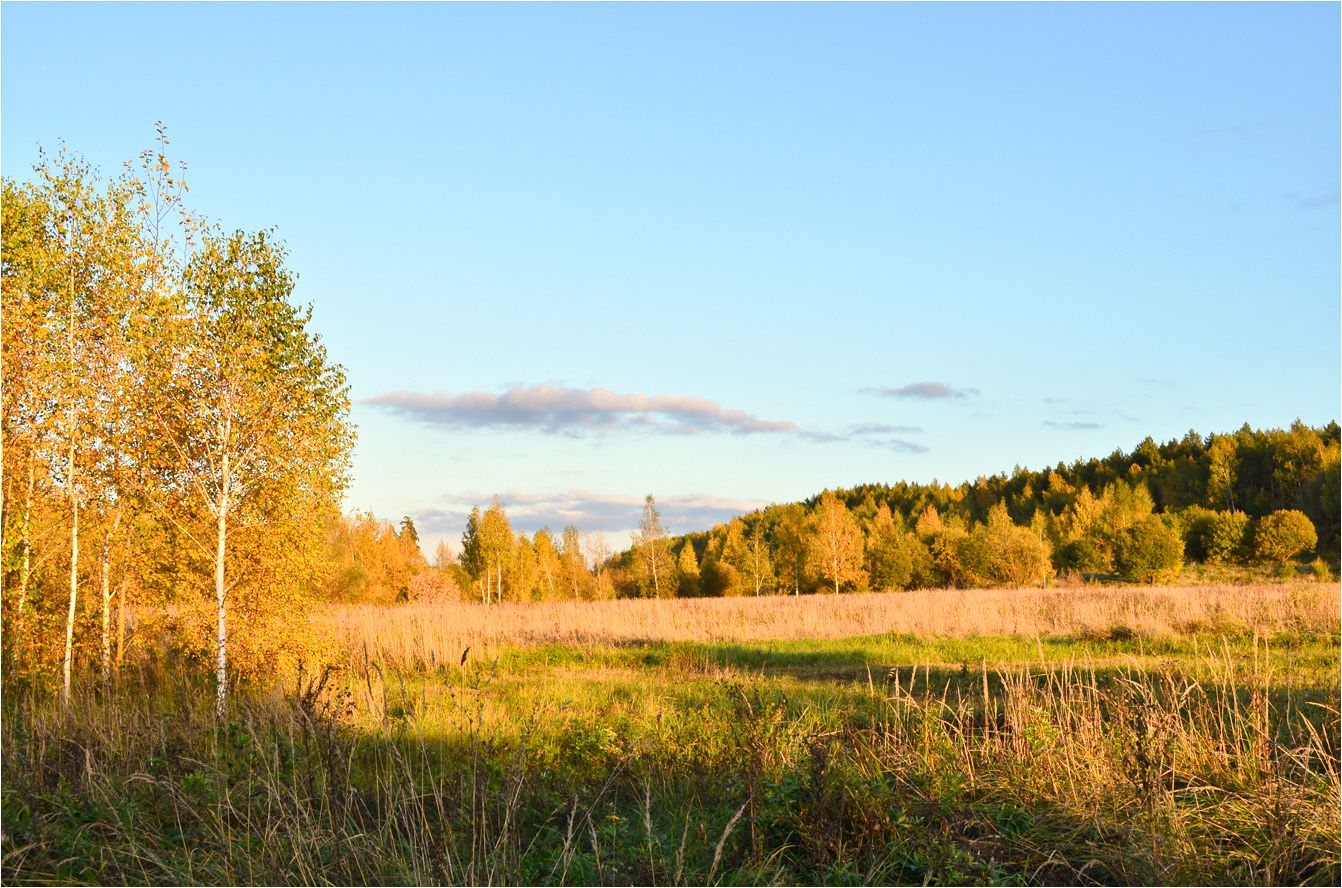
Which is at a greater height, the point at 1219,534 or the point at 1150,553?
the point at 1219,534

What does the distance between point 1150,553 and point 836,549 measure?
45.3ft

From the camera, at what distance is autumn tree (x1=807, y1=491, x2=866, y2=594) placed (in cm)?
4550

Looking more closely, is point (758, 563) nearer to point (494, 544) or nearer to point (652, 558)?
point (652, 558)

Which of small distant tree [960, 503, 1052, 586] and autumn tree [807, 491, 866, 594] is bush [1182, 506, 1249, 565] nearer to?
small distant tree [960, 503, 1052, 586]

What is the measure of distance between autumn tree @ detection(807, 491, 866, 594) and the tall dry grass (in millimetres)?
20713

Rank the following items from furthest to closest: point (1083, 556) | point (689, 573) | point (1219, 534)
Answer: point (689, 573) → point (1083, 556) → point (1219, 534)

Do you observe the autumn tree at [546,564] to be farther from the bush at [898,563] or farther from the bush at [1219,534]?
the bush at [1219,534]

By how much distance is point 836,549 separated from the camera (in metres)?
45.7

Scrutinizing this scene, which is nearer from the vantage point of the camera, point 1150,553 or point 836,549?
point 1150,553

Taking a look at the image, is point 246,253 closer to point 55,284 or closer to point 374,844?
point 55,284

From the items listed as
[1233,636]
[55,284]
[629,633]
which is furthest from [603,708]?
[1233,636]

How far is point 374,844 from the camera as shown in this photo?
451 centimetres

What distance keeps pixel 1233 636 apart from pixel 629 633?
1153cm

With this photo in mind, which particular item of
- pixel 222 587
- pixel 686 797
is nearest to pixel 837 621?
pixel 222 587
